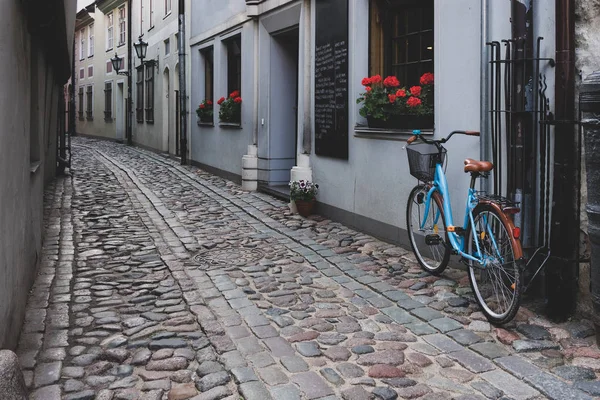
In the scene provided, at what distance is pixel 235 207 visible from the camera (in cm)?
1007

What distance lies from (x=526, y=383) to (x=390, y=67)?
4808mm

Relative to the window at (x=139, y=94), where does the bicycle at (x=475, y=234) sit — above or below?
below

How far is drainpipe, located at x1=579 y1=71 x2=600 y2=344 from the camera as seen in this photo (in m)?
3.82

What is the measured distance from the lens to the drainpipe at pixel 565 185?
443 centimetres

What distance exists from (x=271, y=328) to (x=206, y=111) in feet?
37.9

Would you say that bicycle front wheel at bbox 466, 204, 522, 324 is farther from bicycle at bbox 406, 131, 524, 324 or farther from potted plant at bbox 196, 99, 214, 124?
potted plant at bbox 196, 99, 214, 124

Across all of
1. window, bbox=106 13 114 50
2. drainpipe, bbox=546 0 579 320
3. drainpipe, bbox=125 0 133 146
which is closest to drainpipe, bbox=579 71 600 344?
drainpipe, bbox=546 0 579 320

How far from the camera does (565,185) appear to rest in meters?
4.46

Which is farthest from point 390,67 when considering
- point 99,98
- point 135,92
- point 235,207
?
point 99,98

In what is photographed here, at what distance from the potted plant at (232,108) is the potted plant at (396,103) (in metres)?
5.73

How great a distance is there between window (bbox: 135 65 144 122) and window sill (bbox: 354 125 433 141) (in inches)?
729

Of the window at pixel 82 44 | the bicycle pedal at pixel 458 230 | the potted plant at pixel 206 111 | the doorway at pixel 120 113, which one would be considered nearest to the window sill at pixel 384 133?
the bicycle pedal at pixel 458 230

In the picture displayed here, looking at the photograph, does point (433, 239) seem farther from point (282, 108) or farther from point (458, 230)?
point (282, 108)

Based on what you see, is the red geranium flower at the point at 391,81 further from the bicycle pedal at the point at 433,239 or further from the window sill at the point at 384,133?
the bicycle pedal at the point at 433,239
